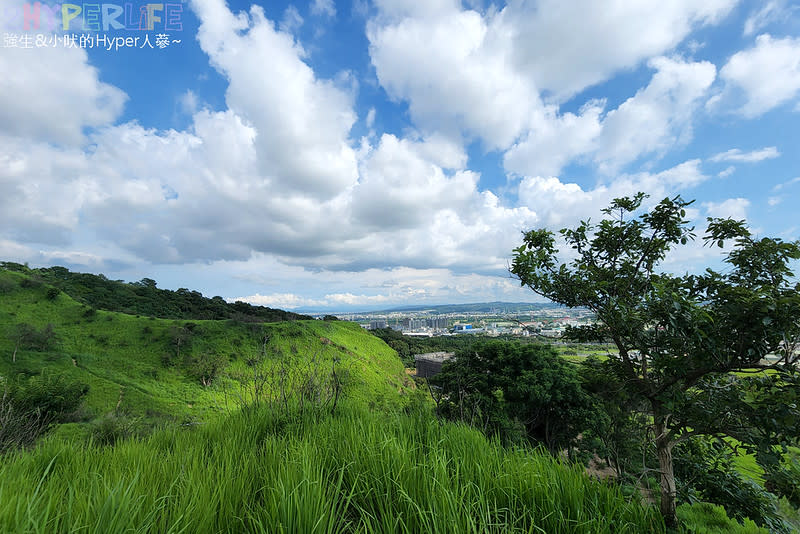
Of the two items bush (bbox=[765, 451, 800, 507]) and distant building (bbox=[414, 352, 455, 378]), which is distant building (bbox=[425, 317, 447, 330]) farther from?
bush (bbox=[765, 451, 800, 507])

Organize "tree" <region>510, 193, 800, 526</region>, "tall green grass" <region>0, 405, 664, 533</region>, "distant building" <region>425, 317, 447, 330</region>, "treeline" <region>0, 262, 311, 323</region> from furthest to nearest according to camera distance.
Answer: "distant building" <region>425, 317, 447, 330</region>
"treeline" <region>0, 262, 311, 323</region>
"tree" <region>510, 193, 800, 526</region>
"tall green grass" <region>0, 405, 664, 533</region>

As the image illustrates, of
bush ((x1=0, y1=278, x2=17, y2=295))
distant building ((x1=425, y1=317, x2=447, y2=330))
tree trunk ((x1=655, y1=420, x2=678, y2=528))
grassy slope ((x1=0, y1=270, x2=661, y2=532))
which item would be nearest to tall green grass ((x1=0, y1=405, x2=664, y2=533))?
grassy slope ((x1=0, y1=270, x2=661, y2=532))

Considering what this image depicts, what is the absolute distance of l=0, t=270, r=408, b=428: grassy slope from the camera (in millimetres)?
27719

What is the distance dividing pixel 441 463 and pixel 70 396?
24.5 meters

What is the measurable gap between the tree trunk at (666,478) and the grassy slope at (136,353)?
23.4 m

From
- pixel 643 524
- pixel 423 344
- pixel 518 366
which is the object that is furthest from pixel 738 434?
pixel 423 344

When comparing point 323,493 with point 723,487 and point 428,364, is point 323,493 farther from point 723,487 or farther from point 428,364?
point 428,364

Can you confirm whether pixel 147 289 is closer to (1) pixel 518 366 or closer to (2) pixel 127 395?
(2) pixel 127 395

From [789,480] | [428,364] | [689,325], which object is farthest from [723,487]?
[428,364]

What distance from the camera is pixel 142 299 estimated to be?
59375 millimetres

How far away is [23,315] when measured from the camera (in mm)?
35375

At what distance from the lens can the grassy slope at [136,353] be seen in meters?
27.7

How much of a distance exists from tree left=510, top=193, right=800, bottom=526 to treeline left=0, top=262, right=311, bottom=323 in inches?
2169

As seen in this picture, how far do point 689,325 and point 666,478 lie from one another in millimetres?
1567
